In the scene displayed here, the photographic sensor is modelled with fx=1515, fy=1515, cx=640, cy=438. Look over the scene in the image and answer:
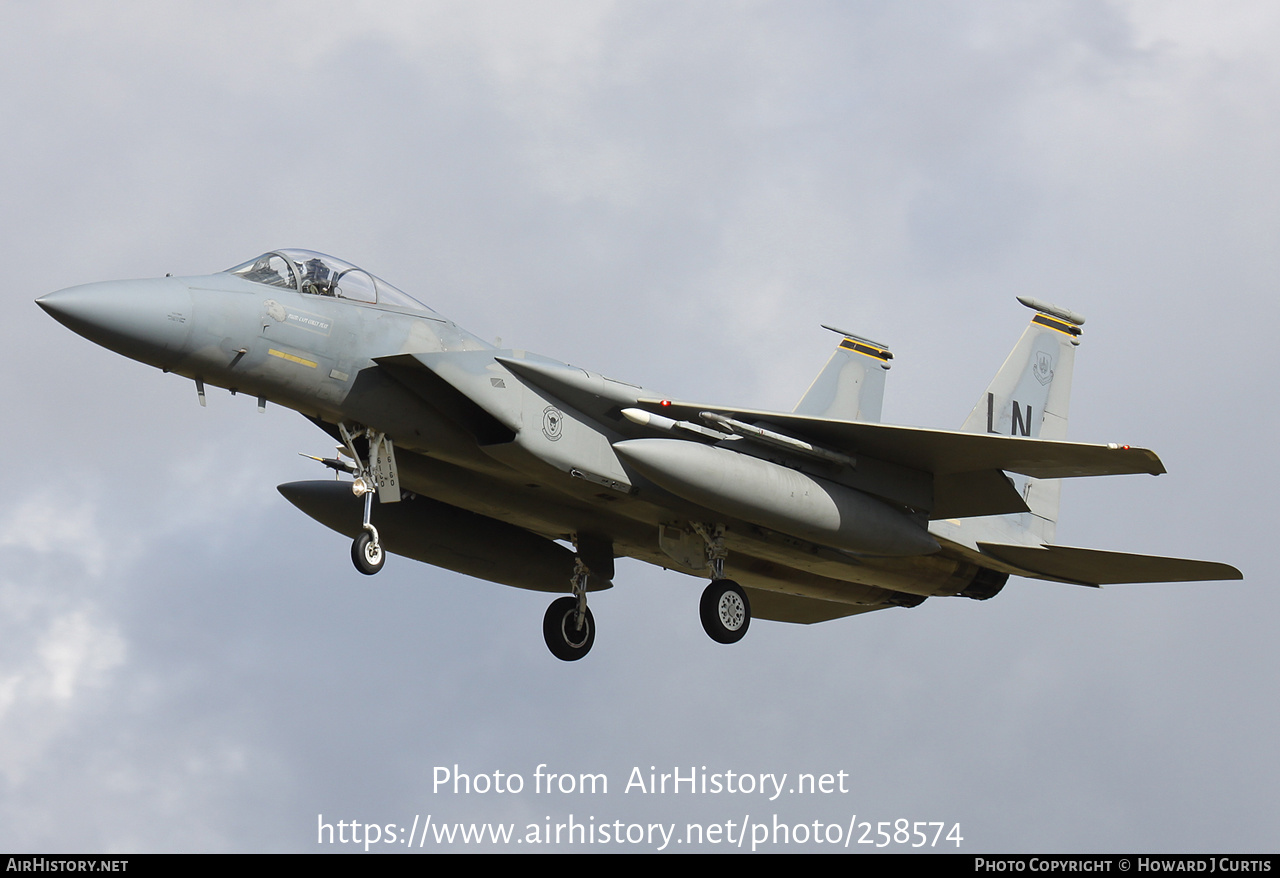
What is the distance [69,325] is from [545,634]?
7372mm

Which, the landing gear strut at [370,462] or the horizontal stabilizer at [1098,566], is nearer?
the landing gear strut at [370,462]

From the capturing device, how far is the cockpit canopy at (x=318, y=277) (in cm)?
1541

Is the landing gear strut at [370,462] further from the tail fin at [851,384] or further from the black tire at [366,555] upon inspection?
the tail fin at [851,384]

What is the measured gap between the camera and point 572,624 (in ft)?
62.4

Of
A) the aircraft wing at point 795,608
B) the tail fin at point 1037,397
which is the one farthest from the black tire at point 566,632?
the tail fin at point 1037,397

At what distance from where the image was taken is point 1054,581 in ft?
65.5

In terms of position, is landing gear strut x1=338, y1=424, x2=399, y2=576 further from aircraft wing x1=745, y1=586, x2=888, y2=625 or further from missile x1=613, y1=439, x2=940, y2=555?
aircraft wing x1=745, y1=586, x2=888, y2=625

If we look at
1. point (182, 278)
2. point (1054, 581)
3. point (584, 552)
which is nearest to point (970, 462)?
point (1054, 581)

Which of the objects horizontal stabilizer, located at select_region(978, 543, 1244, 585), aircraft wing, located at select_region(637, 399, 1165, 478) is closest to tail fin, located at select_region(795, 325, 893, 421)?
horizontal stabilizer, located at select_region(978, 543, 1244, 585)

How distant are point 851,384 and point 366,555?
9.83m

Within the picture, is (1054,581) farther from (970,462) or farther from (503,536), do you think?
(503,536)

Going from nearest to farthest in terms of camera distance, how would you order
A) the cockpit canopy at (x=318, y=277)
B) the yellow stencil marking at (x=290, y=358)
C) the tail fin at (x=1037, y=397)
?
1. the yellow stencil marking at (x=290, y=358)
2. the cockpit canopy at (x=318, y=277)
3. the tail fin at (x=1037, y=397)

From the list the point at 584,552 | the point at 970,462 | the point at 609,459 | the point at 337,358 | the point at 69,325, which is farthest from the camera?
the point at 584,552

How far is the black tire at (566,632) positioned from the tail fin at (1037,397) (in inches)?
234
